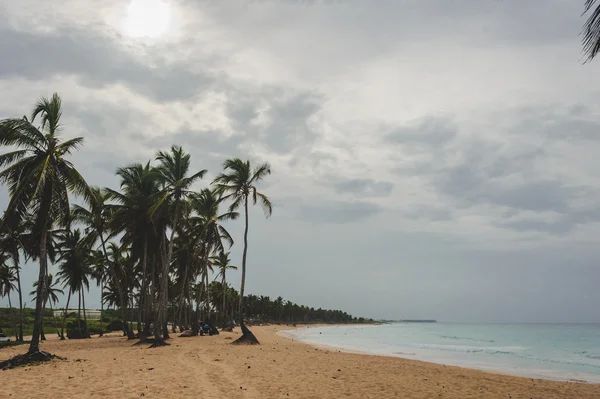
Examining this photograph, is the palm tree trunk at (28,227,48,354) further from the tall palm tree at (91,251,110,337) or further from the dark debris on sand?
the tall palm tree at (91,251,110,337)

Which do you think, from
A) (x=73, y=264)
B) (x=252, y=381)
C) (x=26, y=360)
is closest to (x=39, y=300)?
(x=26, y=360)

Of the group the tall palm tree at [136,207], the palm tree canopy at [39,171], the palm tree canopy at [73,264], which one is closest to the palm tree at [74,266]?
the palm tree canopy at [73,264]

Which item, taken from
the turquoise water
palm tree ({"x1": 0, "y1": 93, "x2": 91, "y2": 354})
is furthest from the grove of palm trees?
the turquoise water

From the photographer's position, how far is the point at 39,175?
14.7 m

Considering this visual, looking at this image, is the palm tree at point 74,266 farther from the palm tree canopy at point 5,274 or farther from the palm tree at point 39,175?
the palm tree at point 39,175

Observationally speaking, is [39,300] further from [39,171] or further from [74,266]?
[74,266]

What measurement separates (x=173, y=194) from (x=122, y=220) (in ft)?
16.3

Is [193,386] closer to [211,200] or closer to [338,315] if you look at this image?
[211,200]

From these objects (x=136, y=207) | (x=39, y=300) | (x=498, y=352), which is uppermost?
(x=136, y=207)

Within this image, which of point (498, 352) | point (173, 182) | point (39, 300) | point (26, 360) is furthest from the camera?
point (498, 352)

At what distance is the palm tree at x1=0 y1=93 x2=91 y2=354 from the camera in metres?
14.9

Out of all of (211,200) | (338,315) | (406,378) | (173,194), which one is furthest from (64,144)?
(338,315)

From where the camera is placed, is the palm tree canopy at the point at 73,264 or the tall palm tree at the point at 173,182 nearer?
the tall palm tree at the point at 173,182

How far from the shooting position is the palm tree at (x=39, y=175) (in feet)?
48.8
